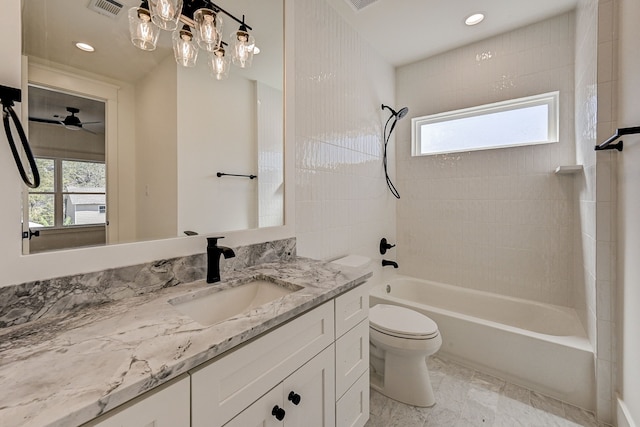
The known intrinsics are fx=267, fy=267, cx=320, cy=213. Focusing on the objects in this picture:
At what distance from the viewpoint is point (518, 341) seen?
Result: 67.9 inches

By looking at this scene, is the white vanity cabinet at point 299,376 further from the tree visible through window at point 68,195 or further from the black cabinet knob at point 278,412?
the tree visible through window at point 68,195

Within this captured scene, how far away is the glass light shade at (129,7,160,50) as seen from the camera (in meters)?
1.00

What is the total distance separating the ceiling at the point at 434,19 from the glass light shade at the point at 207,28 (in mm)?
1017

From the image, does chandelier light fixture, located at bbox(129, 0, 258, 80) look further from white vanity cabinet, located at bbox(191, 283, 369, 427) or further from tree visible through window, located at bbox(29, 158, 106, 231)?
white vanity cabinet, located at bbox(191, 283, 369, 427)

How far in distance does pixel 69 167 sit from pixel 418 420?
6.51 ft

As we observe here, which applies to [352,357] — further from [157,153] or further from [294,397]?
[157,153]

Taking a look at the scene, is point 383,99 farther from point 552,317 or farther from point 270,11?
point 552,317

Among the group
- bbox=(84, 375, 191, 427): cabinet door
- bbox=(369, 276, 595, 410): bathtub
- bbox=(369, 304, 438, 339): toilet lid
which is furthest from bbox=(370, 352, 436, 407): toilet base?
bbox=(84, 375, 191, 427): cabinet door

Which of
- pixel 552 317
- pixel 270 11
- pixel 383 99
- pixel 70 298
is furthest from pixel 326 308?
pixel 383 99

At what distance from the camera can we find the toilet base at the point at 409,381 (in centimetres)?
158

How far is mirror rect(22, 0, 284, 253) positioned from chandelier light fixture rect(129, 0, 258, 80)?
0.10 feet

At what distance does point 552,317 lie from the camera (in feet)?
6.66

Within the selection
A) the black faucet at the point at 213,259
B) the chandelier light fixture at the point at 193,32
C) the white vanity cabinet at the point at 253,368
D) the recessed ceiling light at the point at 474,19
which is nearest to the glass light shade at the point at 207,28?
the chandelier light fixture at the point at 193,32

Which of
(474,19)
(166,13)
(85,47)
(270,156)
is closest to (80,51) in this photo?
(85,47)
